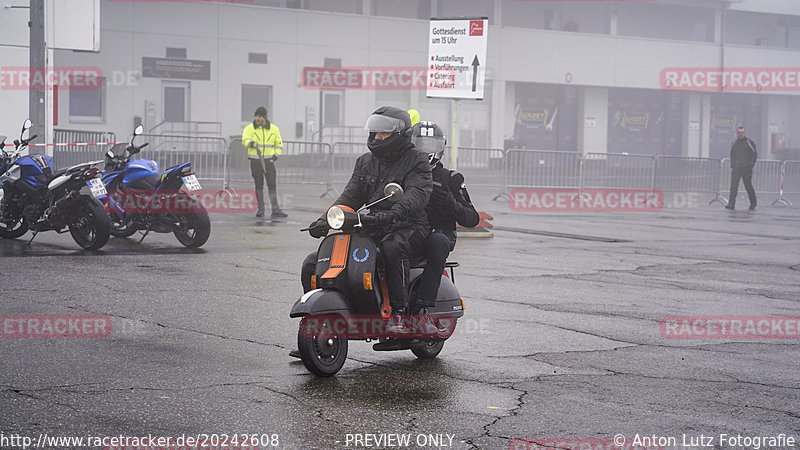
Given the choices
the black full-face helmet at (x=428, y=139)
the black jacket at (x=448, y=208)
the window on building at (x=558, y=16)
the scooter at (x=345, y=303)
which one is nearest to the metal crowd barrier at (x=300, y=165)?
the black full-face helmet at (x=428, y=139)

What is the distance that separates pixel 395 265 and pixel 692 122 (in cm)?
4888

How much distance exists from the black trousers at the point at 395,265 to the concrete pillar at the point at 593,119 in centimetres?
4349

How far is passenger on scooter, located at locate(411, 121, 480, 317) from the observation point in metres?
7.32

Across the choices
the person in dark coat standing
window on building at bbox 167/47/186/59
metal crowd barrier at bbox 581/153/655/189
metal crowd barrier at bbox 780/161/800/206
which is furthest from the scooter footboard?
window on building at bbox 167/47/186/59

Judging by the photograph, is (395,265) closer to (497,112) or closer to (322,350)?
(322,350)

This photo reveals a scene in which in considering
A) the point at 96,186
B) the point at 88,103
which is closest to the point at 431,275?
the point at 96,186

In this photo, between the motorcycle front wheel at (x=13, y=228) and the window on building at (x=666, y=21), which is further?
the window on building at (x=666, y=21)

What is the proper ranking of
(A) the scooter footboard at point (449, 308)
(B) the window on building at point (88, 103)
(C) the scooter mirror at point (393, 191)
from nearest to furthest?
1. (C) the scooter mirror at point (393, 191)
2. (A) the scooter footboard at point (449, 308)
3. (B) the window on building at point (88, 103)

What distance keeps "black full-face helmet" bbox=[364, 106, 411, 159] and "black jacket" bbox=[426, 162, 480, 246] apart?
0.43m

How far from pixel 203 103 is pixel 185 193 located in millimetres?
26598

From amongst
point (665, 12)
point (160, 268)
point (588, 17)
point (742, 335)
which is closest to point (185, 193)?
point (160, 268)

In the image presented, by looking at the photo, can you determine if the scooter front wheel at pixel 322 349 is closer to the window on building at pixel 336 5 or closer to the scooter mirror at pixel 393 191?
the scooter mirror at pixel 393 191

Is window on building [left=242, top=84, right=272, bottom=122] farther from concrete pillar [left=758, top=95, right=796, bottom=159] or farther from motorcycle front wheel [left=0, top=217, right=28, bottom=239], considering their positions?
concrete pillar [left=758, top=95, right=796, bottom=159]

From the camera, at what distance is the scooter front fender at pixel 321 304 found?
21.9ft
